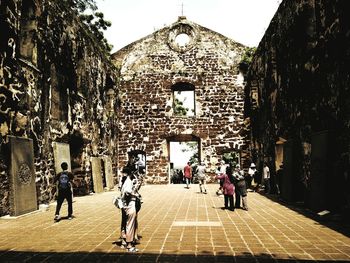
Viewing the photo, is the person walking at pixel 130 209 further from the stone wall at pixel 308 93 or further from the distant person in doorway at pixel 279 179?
the distant person in doorway at pixel 279 179

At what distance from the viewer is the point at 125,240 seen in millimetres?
5551

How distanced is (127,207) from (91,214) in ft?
12.6

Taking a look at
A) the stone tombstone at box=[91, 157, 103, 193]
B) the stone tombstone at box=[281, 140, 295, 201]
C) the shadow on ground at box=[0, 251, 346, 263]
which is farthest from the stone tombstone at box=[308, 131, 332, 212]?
the stone tombstone at box=[91, 157, 103, 193]

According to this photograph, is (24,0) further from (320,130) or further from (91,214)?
(320,130)

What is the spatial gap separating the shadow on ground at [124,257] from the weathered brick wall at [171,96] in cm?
1474

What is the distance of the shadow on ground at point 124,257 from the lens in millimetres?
4676

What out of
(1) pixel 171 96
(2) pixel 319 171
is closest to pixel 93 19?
(1) pixel 171 96

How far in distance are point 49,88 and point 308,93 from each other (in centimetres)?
771

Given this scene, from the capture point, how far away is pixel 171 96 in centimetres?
2036

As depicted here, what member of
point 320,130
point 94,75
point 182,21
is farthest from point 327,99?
point 182,21

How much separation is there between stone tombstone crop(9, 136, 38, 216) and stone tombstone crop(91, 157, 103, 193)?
5442 millimetres

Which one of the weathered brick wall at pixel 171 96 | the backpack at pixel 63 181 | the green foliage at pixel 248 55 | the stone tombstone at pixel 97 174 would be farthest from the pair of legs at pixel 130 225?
the green foliage at pixel 248 55

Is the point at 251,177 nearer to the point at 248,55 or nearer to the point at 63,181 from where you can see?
the point at 248,55

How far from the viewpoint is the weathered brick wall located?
1986 cm
